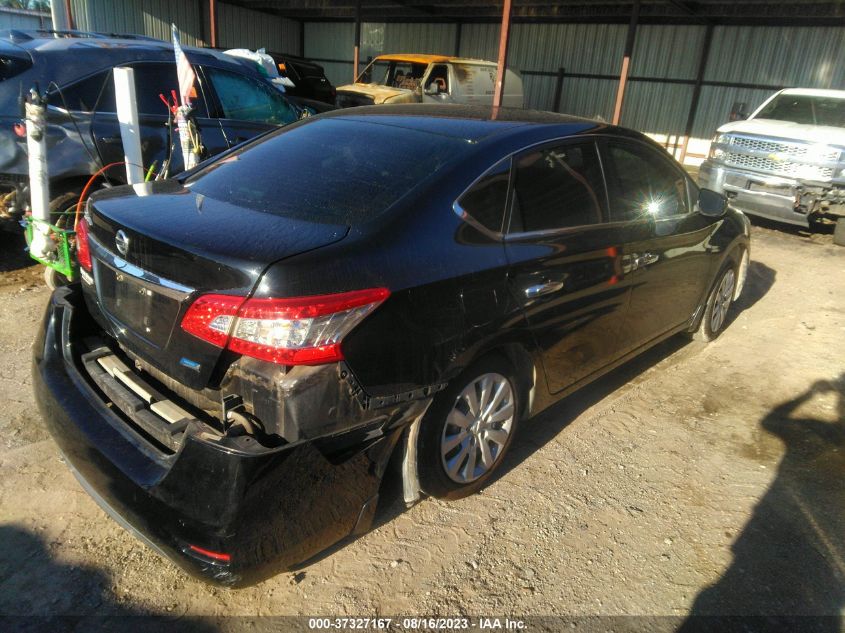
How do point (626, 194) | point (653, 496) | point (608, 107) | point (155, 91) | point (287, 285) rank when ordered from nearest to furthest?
point (287, 285) < point (653, 496) < point (626, 194) < point (155, 91) < point (608, 107)

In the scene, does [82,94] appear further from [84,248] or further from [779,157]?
[779,157]

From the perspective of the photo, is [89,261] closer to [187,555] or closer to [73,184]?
[187,555]

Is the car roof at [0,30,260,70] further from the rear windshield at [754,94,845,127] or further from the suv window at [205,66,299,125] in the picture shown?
the rear windshield at [754,94,845,127]

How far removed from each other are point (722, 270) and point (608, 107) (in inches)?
581

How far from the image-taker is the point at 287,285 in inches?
76.6

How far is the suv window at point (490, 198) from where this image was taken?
2.58 meters

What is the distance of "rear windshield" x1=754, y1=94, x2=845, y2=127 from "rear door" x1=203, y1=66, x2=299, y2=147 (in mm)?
7226

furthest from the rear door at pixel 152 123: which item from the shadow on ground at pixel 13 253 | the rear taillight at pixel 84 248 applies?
the rear taillight at pixel 84 248

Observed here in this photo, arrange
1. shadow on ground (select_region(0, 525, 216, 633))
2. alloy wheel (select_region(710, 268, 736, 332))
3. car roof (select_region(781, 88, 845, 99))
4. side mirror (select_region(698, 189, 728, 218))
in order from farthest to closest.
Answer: car roof (select_region(781, 88, 845, 99)) → alloy wheel (select_region(710, 268, 736, 332)) → side mirror (select_region(698, 189, 728, 218)) → shadow on ground (select_region(0, 525, 216, 633))

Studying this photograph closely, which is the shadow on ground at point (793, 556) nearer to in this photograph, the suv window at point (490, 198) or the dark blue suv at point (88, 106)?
the suv window at point (490, 198)

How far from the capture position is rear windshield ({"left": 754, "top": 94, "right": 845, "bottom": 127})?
342 inches

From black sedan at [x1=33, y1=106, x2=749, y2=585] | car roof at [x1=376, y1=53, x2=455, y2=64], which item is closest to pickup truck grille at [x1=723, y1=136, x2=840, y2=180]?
black sedan at [x1=33, y1=106, x2=749, y2=585]

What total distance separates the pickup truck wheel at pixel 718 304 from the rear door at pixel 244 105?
4.32m

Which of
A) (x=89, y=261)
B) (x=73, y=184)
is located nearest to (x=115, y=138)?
(x=73, y=184)
